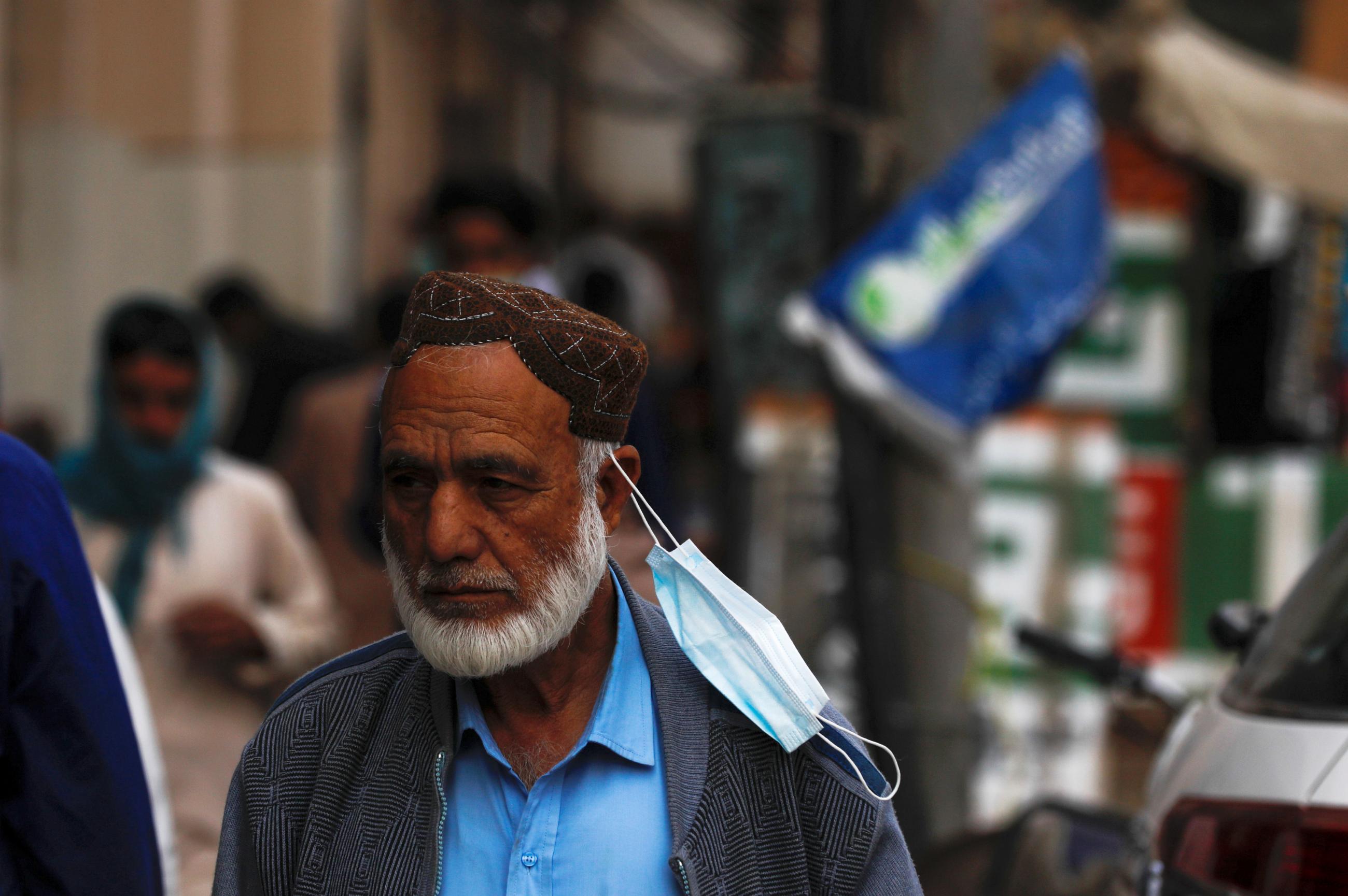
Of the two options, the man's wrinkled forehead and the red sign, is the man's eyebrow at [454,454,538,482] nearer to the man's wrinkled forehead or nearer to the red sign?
the man's wrinkled forehead

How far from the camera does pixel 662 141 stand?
18844mm

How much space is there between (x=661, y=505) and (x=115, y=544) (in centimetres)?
143

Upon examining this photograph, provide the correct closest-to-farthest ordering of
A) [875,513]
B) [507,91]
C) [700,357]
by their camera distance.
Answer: [875,513] → [700,357] → [507,91]

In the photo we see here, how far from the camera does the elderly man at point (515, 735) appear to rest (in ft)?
6.04

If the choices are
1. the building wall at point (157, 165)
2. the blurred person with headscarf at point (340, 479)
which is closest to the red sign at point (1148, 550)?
the blurred person with headscarf at point (340, 479)

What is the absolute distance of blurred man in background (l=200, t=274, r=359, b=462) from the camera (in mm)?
7406

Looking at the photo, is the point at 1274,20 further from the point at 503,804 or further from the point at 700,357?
the point at 503,804

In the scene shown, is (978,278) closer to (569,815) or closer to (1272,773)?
(1272,773)

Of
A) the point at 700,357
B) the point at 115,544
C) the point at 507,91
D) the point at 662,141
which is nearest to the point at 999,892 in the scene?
the point at 115,544

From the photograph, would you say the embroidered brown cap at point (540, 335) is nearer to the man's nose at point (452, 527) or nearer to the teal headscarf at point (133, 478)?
the man's nose at point (452, 527)

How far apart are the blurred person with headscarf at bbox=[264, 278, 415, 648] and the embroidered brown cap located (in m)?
3.25

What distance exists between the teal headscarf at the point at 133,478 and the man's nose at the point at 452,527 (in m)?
2.57

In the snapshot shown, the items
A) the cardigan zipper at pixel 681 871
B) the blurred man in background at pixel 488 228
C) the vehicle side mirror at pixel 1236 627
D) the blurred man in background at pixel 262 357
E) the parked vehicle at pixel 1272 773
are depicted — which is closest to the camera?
the cardigan zipper at pixel 681 871

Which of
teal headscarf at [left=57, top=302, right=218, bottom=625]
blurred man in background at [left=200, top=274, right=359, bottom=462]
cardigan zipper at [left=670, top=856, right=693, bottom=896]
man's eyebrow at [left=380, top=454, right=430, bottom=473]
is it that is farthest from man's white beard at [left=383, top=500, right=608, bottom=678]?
blurred man in background at [left=200, top=274, right=359, bottom=462]
